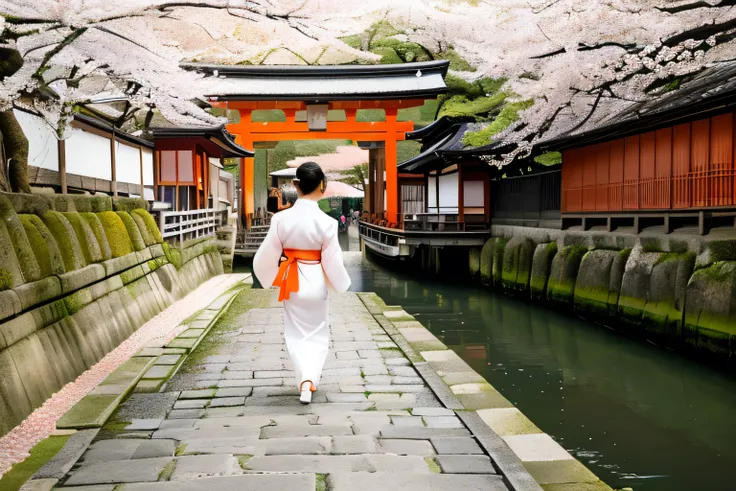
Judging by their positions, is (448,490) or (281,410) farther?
(281,410)

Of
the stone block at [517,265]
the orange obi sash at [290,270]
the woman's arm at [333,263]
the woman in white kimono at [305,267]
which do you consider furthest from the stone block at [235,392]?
the stone block at [517,265]

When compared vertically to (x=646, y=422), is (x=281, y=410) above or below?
above

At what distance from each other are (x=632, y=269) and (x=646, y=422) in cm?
562

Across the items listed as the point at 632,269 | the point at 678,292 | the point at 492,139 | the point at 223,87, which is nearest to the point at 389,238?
the point at 492,139

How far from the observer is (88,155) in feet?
56.7

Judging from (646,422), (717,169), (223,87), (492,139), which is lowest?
(646,422)

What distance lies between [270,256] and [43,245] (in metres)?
2.43

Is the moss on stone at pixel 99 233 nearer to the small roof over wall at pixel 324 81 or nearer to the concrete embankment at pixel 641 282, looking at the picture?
the concrete embankment at pixel 641 282

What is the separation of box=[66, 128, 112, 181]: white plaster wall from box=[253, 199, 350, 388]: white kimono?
12.3 m

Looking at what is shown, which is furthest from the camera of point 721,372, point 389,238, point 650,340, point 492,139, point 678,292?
point 389,238

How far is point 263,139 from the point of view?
27.5 metres

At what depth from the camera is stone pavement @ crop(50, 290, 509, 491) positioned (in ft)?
10.5

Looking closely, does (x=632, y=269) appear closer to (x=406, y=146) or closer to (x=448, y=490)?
(x=448, y=490)

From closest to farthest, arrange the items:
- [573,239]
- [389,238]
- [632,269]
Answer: [632,269]
[573,239]
[389,238]
